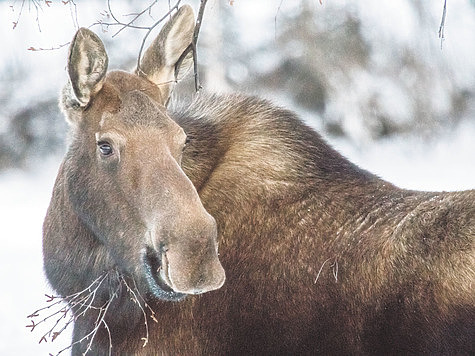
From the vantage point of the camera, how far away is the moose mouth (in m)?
4.19

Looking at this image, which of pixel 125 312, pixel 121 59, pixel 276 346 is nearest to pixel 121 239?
pixel 125 312

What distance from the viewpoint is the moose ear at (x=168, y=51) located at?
4906 mm

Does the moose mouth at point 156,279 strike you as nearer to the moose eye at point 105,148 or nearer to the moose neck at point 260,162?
the moose eye at point 105,148

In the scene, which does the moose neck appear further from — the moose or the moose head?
the moose head

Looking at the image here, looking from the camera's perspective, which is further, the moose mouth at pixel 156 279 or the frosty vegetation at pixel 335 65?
the frosty vegetation at pixel 335 65

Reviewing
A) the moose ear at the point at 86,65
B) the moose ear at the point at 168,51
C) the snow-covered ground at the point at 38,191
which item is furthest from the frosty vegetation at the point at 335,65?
the moose ear at the point at 86,65

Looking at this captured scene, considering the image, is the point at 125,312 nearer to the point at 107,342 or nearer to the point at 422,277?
the point at 107,342

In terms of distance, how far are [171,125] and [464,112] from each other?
37.8 ft

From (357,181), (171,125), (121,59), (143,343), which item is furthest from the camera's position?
(121,59)

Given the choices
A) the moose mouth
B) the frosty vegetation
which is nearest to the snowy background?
the frosty vegetation

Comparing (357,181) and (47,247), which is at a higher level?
(357,181)

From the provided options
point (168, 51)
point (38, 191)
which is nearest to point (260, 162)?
point (168, 51)

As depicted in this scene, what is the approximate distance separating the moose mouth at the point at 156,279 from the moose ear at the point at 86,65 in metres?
1.00

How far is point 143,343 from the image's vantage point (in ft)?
15.7
